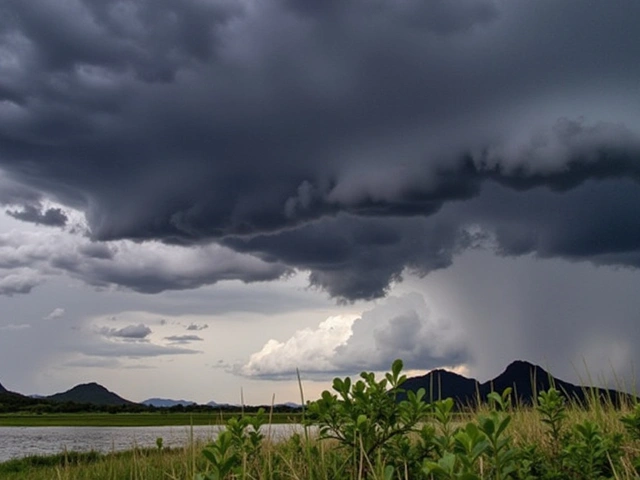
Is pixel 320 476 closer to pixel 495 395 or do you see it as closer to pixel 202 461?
pixel 495 395

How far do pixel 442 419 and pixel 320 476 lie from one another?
4.26 ft

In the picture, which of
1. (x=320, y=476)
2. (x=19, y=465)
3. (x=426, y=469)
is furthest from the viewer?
(x=19, y=465)

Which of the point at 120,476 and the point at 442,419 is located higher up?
the point at 442,419

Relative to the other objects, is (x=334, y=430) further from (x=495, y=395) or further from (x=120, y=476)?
(x=120, y=476)

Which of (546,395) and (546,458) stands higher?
(546,395)

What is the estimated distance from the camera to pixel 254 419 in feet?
14.7

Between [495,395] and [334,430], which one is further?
[334,430]

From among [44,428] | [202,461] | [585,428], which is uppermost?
[585,428]

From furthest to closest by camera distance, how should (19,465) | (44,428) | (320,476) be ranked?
(44,428), (19,465), (320,476)

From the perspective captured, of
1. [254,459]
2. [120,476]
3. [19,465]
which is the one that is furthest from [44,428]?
[254,459]

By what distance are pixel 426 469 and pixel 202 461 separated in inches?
204

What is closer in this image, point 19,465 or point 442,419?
point 442,419

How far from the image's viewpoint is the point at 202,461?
22.4 ft

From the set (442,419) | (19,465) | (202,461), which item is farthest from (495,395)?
(19,465)
